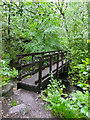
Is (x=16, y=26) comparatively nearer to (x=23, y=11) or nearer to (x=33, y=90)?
(x=23, y=11)

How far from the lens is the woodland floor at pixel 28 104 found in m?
1.92

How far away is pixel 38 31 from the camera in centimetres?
546

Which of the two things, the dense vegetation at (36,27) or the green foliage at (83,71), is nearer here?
the green foliage at (83,71)

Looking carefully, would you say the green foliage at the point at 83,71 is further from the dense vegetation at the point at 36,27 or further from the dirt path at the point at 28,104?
the dense vegetation at the point at 36,27

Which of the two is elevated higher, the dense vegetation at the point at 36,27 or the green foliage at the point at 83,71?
the dense vegetation at the point at 36,27

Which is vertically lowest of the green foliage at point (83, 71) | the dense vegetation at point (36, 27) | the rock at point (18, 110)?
the rock at point (18, 110)

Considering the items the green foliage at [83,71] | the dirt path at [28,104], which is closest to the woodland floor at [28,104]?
the dirt path at [28,104]

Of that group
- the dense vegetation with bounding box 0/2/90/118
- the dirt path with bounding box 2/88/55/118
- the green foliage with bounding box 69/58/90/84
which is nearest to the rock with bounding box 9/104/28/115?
the dirt path with bounding box 2/88/55/118

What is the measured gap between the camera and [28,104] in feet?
7.38

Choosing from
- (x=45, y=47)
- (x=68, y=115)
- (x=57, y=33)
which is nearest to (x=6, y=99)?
(x=68, y=115)

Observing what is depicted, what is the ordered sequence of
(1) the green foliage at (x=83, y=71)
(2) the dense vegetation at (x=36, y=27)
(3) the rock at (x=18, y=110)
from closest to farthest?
(1) the green foliage at (x=83, y=71) → (3) the rock at (x=18, y=110) → (2) the dense vegetation at (x=36, y=27)

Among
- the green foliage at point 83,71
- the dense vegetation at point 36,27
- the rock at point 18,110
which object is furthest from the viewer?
the dense vegetation at point 36,27

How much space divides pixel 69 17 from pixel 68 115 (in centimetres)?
446

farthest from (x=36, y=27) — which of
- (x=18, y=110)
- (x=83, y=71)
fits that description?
(x=83, y=71)
